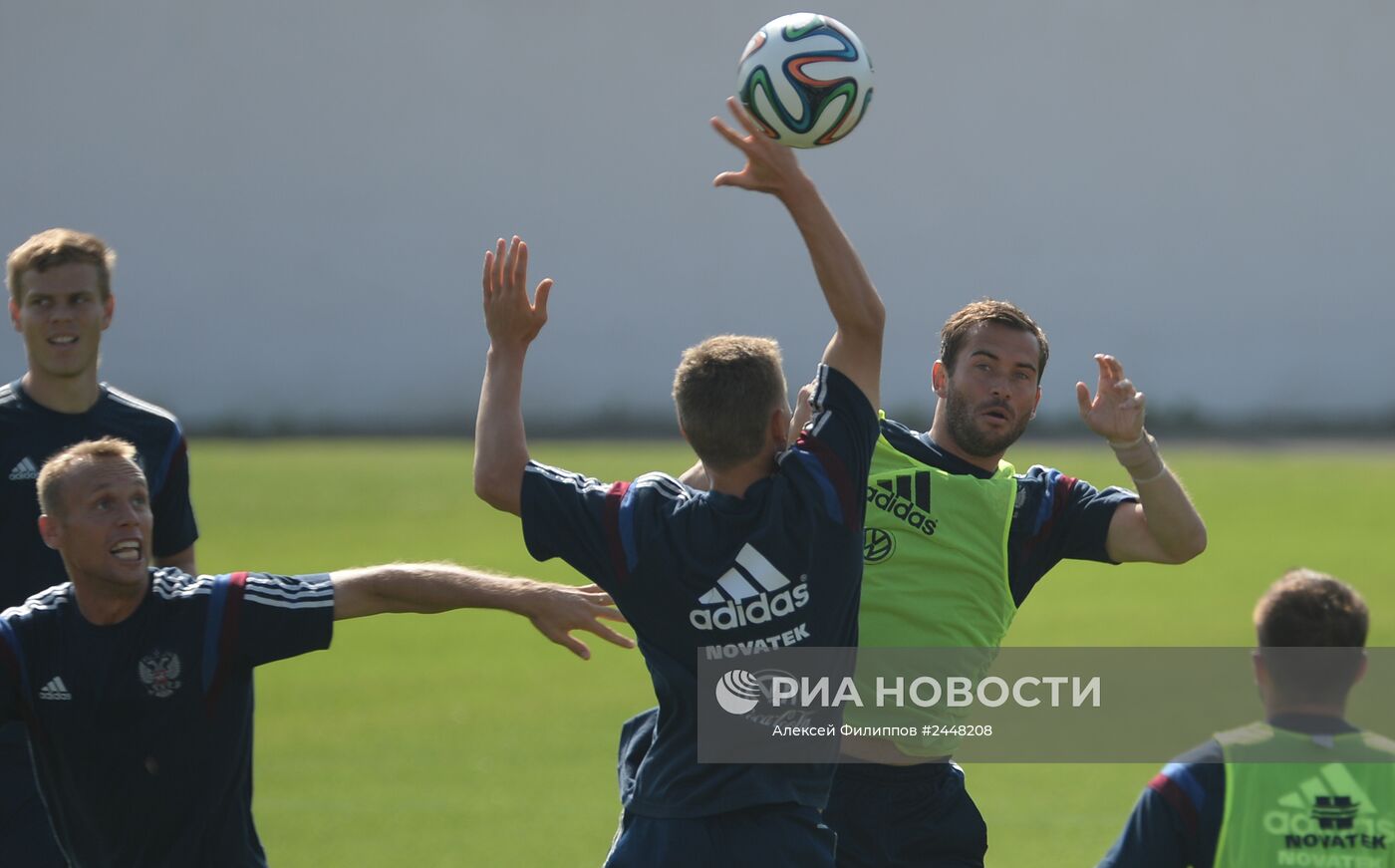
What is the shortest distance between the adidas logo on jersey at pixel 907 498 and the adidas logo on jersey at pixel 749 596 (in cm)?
120

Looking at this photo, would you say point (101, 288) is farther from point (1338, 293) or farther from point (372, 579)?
point (1338, 293)

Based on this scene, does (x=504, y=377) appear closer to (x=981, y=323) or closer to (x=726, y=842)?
→ (x=726, y=842)

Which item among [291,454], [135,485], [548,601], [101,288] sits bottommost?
[291,454]

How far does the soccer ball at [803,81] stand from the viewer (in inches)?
182

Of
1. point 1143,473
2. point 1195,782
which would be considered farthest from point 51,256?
point 1195,782

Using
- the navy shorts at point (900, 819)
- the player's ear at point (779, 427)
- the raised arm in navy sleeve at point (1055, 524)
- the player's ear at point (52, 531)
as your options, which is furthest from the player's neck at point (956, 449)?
the player's ear at point (52, 531)

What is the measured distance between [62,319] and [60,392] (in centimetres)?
24

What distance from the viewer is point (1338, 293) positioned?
1594 inches

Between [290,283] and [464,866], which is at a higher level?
[290,283]

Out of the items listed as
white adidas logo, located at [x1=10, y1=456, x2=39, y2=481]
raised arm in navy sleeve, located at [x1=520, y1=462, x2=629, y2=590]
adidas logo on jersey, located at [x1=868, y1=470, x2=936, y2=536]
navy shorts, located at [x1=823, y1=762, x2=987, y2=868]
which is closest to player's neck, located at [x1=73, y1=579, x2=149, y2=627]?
raised arm in navy sleeve, located at [x1=520, y1=462, x2=629, y2=590]

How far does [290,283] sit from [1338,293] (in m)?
27.6

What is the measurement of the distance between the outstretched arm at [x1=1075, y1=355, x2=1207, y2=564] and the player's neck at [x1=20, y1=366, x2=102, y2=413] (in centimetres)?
319

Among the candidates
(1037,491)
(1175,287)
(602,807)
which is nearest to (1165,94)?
(1175,287)

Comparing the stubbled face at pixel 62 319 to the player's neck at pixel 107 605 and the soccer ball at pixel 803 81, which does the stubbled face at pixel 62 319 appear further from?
the soccer ball at pixel 803 81
